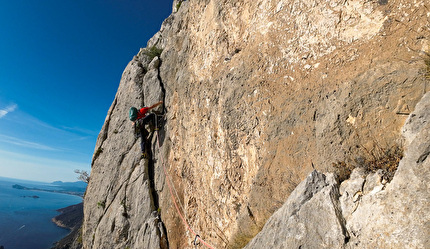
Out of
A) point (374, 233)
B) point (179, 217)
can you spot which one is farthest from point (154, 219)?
point (374, 233)

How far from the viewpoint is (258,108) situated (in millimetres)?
5707

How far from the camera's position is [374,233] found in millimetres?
2742

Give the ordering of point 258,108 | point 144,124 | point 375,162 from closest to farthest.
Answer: point 375,162 < point 258,108 < point 144,124

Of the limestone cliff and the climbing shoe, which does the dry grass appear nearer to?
the limestone cliff

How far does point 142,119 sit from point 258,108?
698 cm

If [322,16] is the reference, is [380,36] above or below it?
below

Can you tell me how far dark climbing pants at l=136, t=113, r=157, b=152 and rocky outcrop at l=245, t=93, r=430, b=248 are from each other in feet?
26.9

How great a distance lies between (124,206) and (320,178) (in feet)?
31.4

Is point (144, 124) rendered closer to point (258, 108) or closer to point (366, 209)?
point (258, 108)

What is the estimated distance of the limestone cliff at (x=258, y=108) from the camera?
148 inches

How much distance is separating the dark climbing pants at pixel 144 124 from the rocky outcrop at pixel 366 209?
8.21 m

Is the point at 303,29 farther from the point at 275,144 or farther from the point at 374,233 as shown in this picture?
the point at 374,233

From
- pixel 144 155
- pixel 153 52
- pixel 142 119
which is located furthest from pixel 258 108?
pixel 153 52

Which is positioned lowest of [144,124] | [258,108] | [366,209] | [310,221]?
[310,221]
